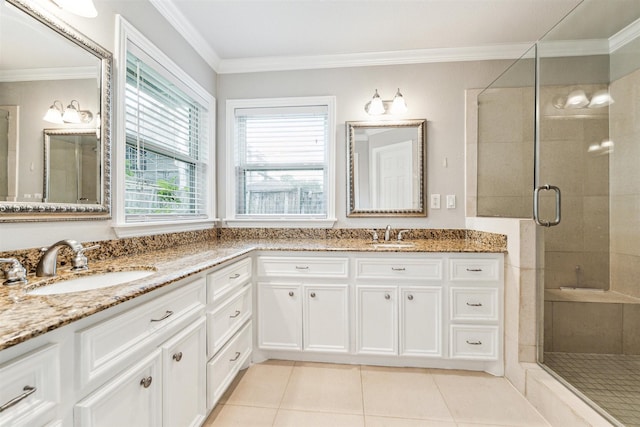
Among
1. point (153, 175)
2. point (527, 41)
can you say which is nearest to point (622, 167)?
point (527, 41)

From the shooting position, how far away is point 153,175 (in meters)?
2.02

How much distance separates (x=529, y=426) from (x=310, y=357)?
1348mm

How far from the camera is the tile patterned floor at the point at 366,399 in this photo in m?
1.61

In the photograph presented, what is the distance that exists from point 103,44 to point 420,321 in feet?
8.29

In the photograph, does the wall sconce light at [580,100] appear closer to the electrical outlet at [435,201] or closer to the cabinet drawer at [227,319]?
the electrical outlet at [435,201]

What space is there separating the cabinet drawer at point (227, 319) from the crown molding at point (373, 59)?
78.3 inches

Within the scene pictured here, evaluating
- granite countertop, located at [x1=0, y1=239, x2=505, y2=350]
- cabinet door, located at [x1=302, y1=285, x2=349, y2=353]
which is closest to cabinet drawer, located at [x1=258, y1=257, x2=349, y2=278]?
cabinet door, located at [x1=302, y1=285, x2=349, y2=353]

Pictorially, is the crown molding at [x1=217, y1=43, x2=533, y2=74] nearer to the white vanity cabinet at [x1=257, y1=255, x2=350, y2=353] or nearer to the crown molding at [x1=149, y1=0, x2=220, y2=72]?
the crown molding at [x1=149, y1=0, x2=220, y2=72]

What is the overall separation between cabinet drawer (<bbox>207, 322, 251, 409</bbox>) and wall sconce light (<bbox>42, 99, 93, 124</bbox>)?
1338mm

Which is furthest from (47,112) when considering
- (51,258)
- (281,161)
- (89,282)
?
(281,161)

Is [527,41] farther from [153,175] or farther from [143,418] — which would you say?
[143,418]

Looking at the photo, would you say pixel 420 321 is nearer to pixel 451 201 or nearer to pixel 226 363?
pixel 451 201

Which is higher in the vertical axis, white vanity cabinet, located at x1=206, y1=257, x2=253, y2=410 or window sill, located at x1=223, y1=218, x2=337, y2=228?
window sill, located at x1=223, y1=218, x2=337, y2=228

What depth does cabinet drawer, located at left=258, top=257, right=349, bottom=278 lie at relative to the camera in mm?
2152
